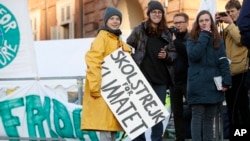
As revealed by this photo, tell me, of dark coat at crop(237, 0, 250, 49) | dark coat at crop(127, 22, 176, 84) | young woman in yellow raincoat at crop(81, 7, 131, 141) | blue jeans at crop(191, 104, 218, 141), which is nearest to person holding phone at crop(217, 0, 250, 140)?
blue jeans at crop(191, 104, 218, 141)

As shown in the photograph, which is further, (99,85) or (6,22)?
(6,22)

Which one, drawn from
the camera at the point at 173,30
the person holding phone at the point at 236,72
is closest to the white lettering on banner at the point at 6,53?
the camera at the point at 173,30

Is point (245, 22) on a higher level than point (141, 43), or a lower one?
higher

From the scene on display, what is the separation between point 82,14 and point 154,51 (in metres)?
16.7

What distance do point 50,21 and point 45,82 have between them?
60.9 ft

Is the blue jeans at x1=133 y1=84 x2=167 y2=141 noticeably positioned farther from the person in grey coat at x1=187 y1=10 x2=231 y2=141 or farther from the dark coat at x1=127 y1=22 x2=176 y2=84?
the person in grey coat at x1=187 y1=10 x2=231 y2=141

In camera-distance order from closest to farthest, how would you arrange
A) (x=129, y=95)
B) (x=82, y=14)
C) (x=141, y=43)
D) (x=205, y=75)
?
1. (x=129, y=95)
2. (x=205, y=75)
3. (x=141, y=43)
4. (x=82, y=14)

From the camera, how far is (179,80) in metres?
7.41

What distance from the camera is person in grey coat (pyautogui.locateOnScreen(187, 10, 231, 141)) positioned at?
6.58 m

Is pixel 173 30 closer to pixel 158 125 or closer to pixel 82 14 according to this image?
pixel 158 125

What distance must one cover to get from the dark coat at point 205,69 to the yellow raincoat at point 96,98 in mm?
997

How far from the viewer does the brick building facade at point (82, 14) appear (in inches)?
682

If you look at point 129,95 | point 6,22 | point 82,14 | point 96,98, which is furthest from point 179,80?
point 82,14

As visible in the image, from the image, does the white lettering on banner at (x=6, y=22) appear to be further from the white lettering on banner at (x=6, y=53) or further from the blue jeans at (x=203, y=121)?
the blue jeans at (x=203, y=121)
